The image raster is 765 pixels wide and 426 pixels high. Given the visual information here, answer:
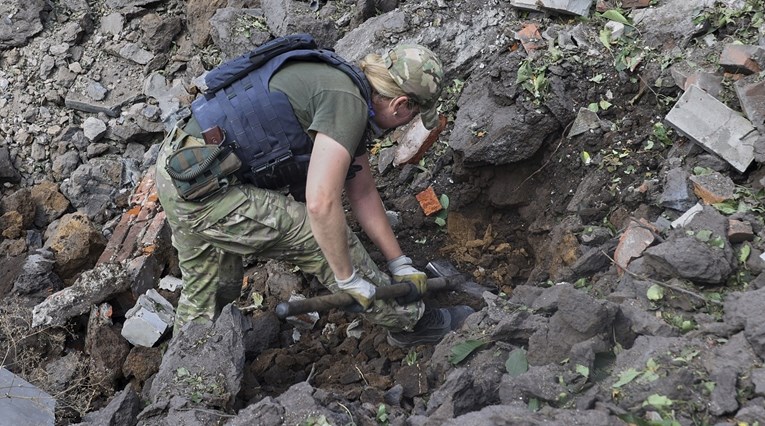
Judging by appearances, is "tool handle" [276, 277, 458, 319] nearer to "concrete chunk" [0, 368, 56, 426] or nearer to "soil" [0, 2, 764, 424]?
"soil" [0, 2, 764, 424]

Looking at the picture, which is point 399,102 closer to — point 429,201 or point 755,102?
point 429,201

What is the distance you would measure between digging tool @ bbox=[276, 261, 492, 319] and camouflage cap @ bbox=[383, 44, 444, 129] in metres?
0.96

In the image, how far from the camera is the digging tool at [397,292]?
351 cm

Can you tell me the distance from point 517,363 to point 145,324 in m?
2.24

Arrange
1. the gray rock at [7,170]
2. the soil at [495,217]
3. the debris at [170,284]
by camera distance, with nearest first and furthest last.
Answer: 1. the soil at [495,217]
2. the debris at [170,284]
3. the gray rock at [7,170]

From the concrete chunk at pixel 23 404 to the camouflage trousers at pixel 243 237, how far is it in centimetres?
84

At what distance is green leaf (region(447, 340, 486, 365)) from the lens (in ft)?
11.5

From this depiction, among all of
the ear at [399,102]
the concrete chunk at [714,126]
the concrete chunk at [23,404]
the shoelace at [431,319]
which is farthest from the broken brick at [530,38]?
the concrete chunk at [23,404]

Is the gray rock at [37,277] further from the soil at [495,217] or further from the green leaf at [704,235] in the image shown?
the green leaf at [704,235]

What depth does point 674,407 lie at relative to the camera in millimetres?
2682

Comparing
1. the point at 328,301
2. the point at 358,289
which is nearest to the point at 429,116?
the point at 358,289

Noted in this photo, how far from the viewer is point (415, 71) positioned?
11.3ft

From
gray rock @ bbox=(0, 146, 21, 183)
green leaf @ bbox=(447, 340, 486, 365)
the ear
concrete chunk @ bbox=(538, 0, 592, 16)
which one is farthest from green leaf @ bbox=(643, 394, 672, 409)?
gray rock @ bbox=(0, 146, 21, 183)

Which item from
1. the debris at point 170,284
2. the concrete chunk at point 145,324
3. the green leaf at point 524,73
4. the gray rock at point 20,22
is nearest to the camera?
the concrete chunk at point 145,324
